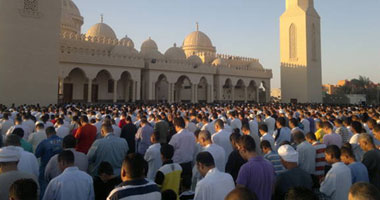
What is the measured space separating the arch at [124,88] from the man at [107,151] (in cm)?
2366

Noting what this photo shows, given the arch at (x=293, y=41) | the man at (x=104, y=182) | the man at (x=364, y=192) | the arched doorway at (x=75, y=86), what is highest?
the arch at (x=293, y=41)

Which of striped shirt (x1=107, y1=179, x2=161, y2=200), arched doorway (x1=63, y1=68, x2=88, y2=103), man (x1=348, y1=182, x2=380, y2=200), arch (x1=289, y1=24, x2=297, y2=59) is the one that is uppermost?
arch (x1=289, y1=24, x2=297, y2=59)

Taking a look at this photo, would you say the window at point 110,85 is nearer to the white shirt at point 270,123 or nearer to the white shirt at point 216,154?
the white shirt at point 270,123

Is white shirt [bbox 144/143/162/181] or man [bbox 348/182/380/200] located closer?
man [bbox 348/182/380/200]

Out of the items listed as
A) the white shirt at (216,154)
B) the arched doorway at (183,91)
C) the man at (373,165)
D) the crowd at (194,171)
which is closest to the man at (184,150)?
the crowd at (194,171)

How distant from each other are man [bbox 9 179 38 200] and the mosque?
1841 centimetres

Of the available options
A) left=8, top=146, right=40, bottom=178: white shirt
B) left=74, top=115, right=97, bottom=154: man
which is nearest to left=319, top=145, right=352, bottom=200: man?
left=8, top=146, right=40, bottom=178: white shirt

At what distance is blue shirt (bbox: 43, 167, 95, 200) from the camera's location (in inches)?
108

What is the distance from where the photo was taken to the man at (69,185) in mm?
2734

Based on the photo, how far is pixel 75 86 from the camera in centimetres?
2500

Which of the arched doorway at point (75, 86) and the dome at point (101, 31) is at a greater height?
the dome at point (101, 31)

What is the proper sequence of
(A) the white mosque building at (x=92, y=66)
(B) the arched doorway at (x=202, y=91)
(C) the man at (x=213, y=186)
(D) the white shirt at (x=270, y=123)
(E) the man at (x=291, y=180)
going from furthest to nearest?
(B) the arched doorway at (x=202, y=91)
(A) the white mosque building at (x=92, y=66)
(D) the white shirt at (x=270, y=123)
(E) the man at (x=291, y=180)
(C) the man at (x=213, y=186)

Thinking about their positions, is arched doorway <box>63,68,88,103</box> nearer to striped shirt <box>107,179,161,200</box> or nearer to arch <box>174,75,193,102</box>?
arch <box>174,75,193,102</box>

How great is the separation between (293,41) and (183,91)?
1476 cm
